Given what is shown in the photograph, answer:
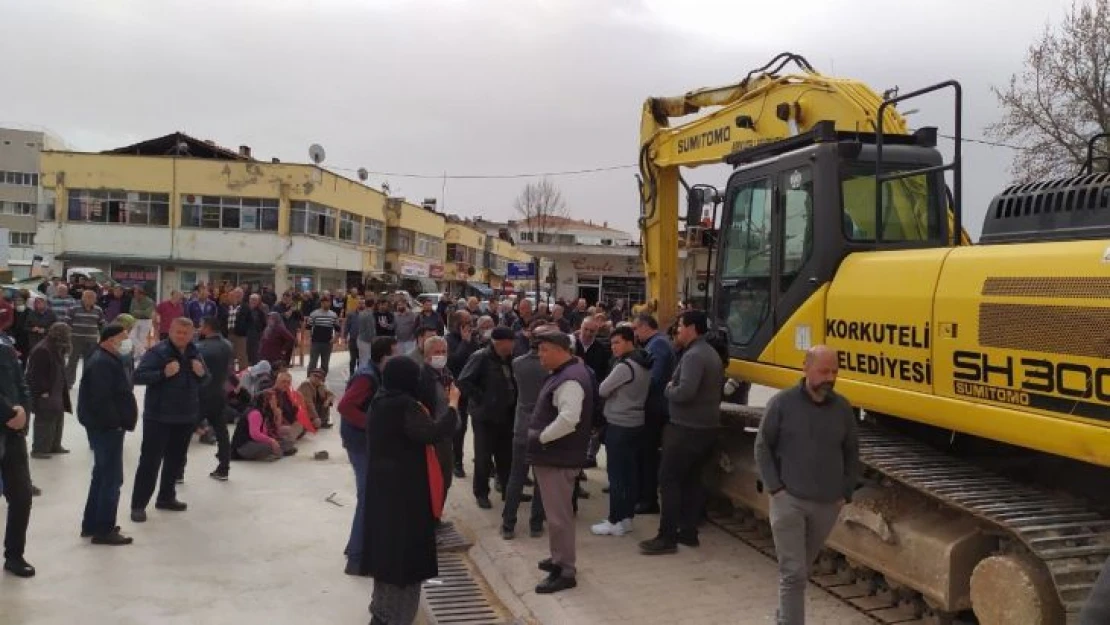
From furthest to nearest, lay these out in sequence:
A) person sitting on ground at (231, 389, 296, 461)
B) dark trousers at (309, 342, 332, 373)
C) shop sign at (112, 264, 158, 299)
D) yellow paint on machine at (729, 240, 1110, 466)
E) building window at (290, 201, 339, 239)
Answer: building window at (290, 201, 339, 239) < shop sign at (112, 264, 158, 299) < dark trousers at (309, 342, 332, 373) < person sitting on ground at (231, 389, 296, 461) < yellow paint on machine at (729, 240, 1110, 466)

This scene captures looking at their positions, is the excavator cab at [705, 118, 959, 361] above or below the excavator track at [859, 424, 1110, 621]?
above

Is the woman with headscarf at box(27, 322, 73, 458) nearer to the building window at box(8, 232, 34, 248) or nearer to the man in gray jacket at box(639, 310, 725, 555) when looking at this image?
the man in gray jacket at box(639, 310, 725, 555)

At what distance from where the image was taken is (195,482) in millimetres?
8570

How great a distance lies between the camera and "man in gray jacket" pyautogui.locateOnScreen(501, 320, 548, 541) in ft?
23.9

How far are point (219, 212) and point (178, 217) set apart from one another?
187cm

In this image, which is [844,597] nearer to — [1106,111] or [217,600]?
[217,600]

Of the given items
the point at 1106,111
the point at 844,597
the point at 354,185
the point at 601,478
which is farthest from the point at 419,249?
the point at 844,597

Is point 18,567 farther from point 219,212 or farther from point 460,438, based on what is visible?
point 219,212

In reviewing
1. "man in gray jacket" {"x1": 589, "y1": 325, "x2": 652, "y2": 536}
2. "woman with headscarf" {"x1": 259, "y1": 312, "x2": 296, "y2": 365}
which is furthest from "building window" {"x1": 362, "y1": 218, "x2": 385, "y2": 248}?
"man in gray jacket" {"x1": 589, "y1": 325, "x2": 652, "y2": 536}

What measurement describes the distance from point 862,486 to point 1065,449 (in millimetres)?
1796

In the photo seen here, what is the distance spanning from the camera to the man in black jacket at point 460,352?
9555mm

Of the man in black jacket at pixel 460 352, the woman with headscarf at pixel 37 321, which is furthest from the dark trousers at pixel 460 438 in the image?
the woman with headscarf at pixel 37 321

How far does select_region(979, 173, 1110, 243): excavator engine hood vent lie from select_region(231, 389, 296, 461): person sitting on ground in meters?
7.61

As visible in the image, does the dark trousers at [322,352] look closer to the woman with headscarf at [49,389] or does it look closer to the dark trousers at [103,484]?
the woman with headscarf at [49,389]
